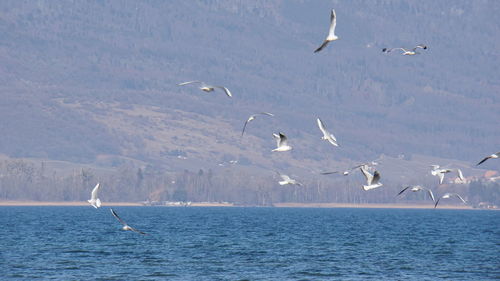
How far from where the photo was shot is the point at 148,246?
110 metres

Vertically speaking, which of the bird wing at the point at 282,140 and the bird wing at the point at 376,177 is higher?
the bird wing at the point at 282,140

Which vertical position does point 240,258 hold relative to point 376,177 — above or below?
below

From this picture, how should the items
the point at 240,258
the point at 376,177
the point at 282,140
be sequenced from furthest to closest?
the point at 240,258
the point at 282,140
the point at 376,177

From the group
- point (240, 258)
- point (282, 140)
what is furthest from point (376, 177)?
point (240, 258)

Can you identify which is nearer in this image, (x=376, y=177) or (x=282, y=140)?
(x=376, y=177)

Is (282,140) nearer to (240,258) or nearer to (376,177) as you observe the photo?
(376,177)

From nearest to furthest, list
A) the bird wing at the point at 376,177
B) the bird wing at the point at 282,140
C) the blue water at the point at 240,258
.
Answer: the bird wing at the point at 376,177 → the bird wing at the point at 282,140 → the blue water at the point at 240,258

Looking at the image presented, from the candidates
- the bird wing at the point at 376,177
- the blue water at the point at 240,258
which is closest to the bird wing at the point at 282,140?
the bird wing at the point at 376,177

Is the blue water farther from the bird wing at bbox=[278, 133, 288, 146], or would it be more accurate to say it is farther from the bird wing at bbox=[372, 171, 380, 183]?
the bird wing at bbox=[372, 171, 380, 183]

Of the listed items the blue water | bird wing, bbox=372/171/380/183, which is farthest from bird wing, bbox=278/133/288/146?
the blue water

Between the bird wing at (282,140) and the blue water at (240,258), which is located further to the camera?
the blue water at (240,258)

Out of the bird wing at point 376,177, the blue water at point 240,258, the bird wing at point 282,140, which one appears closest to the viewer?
the bird wing at point 376,177

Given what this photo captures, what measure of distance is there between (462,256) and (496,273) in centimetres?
2083

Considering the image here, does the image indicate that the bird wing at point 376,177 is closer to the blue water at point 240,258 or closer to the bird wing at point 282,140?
the bird wing at point 282,140
